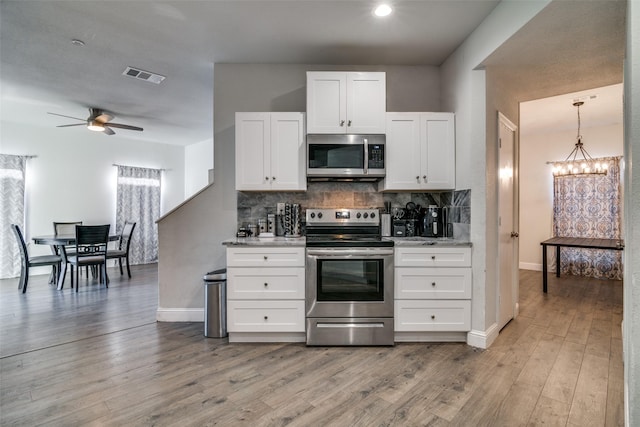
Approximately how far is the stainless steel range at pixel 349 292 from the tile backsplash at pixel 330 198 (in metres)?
0.71

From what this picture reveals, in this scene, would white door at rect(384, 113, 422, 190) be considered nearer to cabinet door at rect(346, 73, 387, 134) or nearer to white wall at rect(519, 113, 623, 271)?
cabinet door at rect(346, 73, 387, 134)

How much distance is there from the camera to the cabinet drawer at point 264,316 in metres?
2.61

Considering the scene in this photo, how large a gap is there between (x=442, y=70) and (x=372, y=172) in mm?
1530

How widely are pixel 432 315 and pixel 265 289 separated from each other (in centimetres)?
154

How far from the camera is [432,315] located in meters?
2.62

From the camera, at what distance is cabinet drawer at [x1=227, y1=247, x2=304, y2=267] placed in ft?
8.57

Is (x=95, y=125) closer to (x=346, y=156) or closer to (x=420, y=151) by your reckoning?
(x=346, y=156)

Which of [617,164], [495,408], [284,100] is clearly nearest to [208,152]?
[284,100]

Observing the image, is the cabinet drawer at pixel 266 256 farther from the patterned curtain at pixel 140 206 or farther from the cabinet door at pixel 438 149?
the patterned curtain at pixel 140 206

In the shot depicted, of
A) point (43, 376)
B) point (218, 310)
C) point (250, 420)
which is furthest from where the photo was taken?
point (218, 310)

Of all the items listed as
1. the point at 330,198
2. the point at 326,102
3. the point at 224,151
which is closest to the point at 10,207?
the point at 224,151

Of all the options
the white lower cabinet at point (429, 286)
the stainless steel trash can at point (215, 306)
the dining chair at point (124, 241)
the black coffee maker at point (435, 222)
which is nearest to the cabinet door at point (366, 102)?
the black coffee maker at point (435, 222)

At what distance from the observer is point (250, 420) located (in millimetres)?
1665

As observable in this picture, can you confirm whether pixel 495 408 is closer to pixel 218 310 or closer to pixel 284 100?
pixel 218 310
